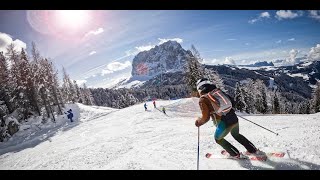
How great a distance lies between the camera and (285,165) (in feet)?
17.1

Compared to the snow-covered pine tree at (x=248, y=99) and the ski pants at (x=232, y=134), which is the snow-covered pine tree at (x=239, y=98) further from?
the ski pants at (x=232, y=134)

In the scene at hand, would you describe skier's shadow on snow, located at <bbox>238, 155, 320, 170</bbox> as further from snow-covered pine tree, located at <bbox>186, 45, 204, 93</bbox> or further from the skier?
snow-covered pine tree, located at <bbox>186, 45, 204, 93</bbox>

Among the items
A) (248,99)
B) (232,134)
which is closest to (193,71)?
(248,99)

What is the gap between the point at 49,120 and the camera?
36875 millimetres

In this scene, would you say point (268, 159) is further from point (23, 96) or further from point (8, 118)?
point (23, 96)

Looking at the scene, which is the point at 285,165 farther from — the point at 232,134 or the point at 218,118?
the point at 218,118

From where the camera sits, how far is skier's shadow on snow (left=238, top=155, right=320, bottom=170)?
16.3ft

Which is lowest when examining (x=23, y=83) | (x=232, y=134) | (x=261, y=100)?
(x=261, y=100)

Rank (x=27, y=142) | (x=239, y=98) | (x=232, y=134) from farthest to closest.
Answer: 1. (x=239, y=98)
2. (x=27, y=142)
3. (x=232, y=134)

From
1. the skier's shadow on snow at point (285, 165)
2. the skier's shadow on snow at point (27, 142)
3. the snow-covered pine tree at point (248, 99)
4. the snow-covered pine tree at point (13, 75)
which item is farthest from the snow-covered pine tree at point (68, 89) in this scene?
the skier's shadow on snow at point (285, 165)
